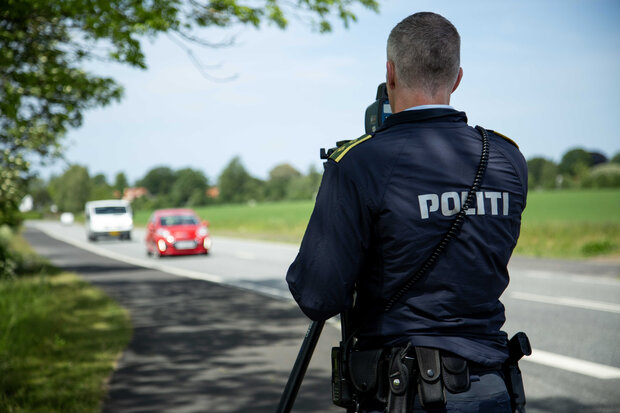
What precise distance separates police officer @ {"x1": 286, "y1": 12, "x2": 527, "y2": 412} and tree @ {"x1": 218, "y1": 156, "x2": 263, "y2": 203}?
3793 inches

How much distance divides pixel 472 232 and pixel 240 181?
411ft

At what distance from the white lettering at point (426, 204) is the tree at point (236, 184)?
96446 mm

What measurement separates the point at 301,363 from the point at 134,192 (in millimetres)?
142838

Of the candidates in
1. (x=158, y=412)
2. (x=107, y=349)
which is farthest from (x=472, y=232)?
(x=107, y=349)

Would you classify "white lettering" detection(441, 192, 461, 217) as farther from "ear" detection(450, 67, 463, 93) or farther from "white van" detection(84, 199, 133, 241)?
"white van" detection(84, 199, 133, 241)

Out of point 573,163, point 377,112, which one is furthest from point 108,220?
point 573,163

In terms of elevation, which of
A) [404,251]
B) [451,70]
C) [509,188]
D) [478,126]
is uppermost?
[451,70]

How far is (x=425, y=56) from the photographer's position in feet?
5.81

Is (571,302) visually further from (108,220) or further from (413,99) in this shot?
(108,220)

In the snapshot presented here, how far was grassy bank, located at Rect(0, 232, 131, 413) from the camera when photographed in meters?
4.69

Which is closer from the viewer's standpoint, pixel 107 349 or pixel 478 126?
pixel 478 126

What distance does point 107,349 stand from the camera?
6.55m

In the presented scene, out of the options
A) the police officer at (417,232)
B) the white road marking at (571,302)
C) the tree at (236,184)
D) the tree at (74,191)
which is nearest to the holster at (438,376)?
the police officer at (417,232)

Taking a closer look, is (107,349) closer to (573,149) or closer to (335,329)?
(335,329)
